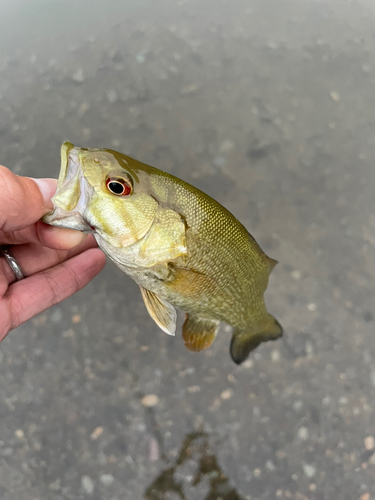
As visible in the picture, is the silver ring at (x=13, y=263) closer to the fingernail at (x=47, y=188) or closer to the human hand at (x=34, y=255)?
the human hand at (x=34, y=255)

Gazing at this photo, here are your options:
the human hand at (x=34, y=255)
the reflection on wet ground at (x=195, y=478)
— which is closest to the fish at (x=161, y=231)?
the human hand at (x=34, y=255)

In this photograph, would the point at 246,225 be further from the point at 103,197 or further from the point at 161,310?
the point at 103,197

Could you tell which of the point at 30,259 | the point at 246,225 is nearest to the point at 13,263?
the point at 30,259

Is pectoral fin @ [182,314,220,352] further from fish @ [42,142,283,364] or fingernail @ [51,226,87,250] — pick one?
fingernail @ [51,226,87,250]

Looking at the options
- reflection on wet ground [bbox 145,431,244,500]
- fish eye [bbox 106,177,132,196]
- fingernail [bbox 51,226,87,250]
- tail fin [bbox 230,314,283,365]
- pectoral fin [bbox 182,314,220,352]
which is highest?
fish eye [bbox 106,177,132,196]

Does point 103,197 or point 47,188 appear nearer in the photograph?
point 103,197

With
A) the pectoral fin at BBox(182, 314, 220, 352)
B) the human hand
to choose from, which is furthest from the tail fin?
the human hand
